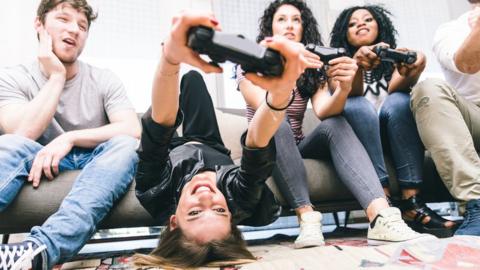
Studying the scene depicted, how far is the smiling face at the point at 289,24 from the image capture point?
137 cm

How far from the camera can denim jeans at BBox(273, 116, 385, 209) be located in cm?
99

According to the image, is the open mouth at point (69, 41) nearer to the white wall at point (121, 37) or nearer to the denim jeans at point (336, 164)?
the denim jeans at point (336, 164)

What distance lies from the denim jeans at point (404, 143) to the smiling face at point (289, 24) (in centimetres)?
43

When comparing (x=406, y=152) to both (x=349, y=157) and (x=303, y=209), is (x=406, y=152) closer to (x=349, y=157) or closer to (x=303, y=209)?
(x=349, y=157)

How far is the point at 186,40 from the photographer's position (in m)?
0.58

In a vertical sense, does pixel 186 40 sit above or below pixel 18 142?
above

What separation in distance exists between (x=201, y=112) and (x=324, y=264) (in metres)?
0.75

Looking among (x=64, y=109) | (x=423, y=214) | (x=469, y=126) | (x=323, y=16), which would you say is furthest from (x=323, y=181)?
(x=323, y=16)

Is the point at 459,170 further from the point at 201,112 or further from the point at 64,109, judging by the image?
the point at 64,109

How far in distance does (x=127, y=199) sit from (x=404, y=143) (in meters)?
0.88

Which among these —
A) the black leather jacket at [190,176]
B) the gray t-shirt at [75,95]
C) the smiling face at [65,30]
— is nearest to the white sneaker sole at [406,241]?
the black leather jacket at [190,176]

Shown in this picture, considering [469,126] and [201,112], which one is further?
[201,112]

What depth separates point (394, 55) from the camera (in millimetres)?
1146

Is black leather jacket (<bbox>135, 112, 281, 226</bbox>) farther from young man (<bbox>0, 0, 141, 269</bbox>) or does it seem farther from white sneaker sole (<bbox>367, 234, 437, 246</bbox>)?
white sneaker sole (<bbox>367, 234, 437, 246</bbox>)
